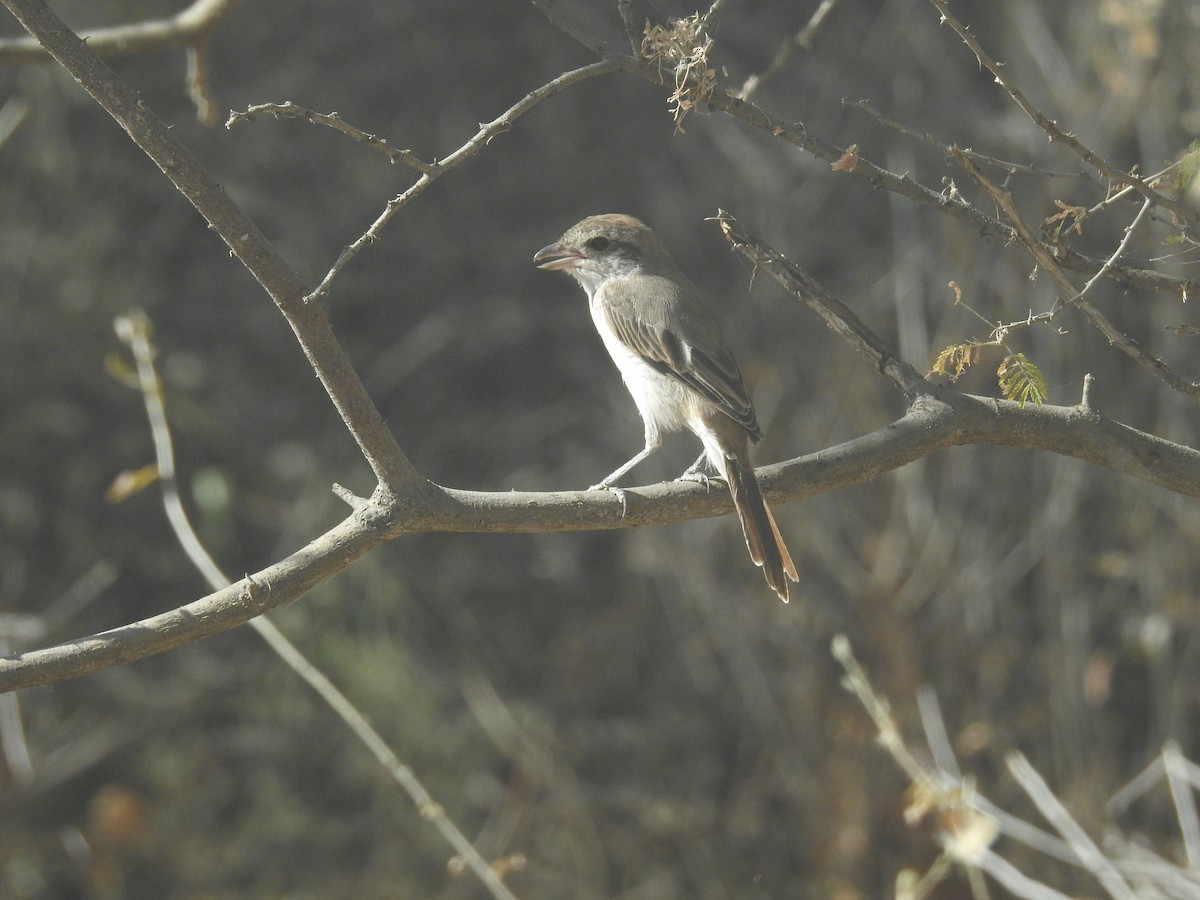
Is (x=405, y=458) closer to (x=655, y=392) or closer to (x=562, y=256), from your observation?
(x=655, y=392)

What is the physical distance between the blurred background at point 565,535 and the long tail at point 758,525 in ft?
7.14

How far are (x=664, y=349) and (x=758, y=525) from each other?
3.66ft

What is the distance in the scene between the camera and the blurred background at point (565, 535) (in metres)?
6.45

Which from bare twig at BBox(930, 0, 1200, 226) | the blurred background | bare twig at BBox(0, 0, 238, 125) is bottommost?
the blurred background

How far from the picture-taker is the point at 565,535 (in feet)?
26.6

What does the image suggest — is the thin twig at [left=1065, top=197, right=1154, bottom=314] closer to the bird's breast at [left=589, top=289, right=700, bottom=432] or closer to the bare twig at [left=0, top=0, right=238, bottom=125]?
the bird's breast at [left=589, top=289, right=700, bottom=432]

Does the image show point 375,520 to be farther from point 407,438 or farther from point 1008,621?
point 407,438

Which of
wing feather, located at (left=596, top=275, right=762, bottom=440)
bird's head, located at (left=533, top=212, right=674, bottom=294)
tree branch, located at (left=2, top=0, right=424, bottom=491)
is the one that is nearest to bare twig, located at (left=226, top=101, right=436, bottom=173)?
tree branch, located at (left=2, top=0, right=424, bottom=491)

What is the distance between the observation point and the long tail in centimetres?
348

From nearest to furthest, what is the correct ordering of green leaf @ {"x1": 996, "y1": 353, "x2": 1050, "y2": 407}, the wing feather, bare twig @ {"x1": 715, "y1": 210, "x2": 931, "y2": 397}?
green leaf @ {"x1": 996, "y1": 353, "x2": 1050, "y2": 407} < bare twig @ {"x1": 715, "y1": 210, "x2": 931, "y2": 397} < the wing feather

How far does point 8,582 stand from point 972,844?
210 inches

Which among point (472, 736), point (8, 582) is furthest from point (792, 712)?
point (8, 582)

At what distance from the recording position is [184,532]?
3.67m

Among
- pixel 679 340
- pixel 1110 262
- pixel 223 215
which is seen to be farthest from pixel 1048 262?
pixel 679 340
